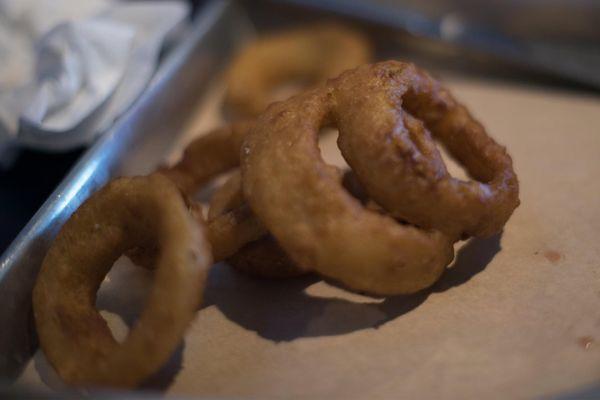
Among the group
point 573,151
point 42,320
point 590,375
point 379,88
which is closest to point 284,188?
point 379,88

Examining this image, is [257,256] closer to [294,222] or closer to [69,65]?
[294,222]

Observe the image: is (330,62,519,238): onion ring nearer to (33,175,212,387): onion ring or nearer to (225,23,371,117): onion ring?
(33,175,212,387): onion ring

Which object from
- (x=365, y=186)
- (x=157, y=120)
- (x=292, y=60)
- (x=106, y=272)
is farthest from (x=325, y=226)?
(x=292, y=60)

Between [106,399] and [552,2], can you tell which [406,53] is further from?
[106,399]

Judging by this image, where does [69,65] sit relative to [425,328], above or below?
above

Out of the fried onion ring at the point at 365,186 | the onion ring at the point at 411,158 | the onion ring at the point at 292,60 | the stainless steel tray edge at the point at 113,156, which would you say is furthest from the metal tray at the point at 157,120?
the onion ring at the point at 411,158

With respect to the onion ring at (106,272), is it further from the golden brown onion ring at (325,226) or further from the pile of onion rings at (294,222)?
the golden brown onion ring at (325,226)
